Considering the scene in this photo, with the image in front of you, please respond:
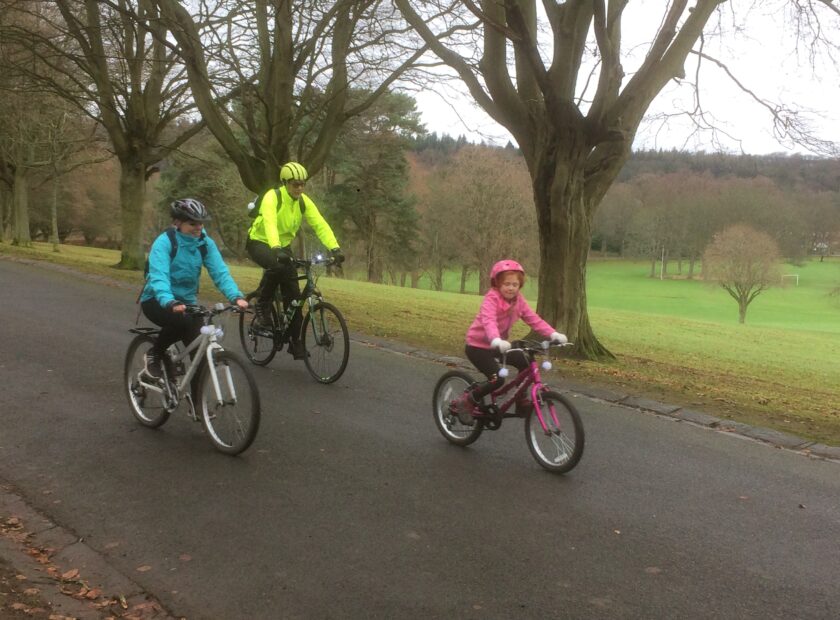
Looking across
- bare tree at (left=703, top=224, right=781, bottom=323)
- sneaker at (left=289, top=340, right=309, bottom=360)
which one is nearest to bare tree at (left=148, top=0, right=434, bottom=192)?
sneaker at (left=289, top=340, right=309, bottom=360)

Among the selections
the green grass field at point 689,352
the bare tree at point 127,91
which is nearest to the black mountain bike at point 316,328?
the green grass field at point 689,352

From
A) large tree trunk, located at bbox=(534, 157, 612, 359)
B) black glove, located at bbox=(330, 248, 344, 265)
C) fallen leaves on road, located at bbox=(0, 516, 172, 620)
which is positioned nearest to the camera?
fallen leaves on road, located at bbox=(0, 516, 172, 620)

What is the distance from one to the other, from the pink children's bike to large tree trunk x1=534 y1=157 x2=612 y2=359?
5.16m

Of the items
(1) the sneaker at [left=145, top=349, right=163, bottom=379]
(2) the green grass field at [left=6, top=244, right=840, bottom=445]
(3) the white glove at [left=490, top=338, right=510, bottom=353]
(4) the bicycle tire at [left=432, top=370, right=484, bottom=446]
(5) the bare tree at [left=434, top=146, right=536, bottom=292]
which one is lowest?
(2) the green grass field at [left=6, top=244, right=840, bottom=445]

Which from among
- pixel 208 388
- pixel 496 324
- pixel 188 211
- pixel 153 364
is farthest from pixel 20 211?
pixel 496 324

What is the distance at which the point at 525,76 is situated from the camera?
1098cm

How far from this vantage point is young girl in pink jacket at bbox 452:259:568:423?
5.26 m

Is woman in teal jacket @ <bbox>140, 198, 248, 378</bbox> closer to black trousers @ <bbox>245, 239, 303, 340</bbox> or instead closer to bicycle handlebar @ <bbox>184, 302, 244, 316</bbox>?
bicycle handlebar @ <bbox>184, 302, 244, 316</bbox>

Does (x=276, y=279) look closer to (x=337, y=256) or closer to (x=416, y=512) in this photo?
(x=337, y=256)

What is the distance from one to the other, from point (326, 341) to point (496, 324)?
2.79 metres

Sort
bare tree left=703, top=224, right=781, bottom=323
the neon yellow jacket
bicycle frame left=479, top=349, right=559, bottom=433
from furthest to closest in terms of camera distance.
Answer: bare tree left=703, top=224, right=781, bottom=323 < the neon yellow jacket < bicycle frame left=479, top=349, right=559, bottom=433

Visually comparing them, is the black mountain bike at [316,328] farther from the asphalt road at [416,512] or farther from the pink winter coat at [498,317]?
the pink winter coat at [498,317]

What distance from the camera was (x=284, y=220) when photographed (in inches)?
302

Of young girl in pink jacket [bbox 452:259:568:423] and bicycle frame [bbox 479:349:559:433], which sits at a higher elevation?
young girl in pink jacket [bbox 452:259:568:423]
